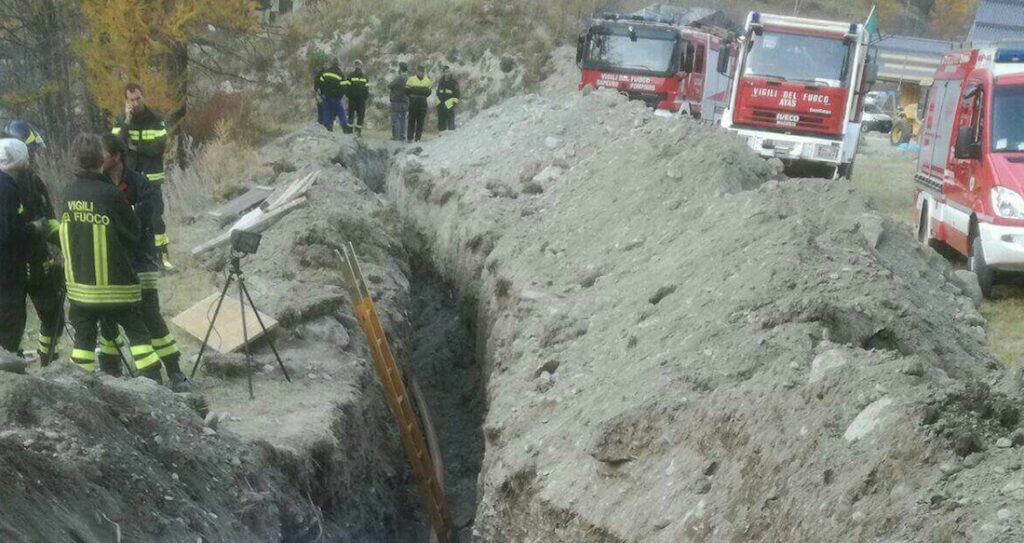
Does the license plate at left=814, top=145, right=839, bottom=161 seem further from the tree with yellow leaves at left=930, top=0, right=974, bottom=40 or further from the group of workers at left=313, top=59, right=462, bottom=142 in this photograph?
the tree with yellow leaves at left=930, top=0, right=974, bottom=40

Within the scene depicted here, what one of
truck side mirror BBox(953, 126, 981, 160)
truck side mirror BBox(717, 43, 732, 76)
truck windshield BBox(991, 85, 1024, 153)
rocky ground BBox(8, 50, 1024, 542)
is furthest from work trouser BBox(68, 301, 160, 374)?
truck side mirror BBox(717, 43, 732, 76)

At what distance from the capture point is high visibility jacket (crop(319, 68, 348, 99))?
24000 millimetres

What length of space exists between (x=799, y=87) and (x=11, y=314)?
529 inches

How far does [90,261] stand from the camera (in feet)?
23.7

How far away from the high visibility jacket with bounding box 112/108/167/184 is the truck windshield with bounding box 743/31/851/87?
35.3 ft

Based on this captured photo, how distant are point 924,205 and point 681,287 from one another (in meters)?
7.27

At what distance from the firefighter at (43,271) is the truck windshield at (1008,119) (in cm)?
891

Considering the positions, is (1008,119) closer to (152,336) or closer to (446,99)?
(152,336)

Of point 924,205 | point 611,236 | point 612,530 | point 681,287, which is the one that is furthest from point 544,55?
point 612,530

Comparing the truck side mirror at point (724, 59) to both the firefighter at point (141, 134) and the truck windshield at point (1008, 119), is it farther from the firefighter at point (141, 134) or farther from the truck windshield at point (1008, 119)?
the firefighter at point (141, 134)

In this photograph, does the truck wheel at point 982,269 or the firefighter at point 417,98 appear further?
the firefighter at point 417,98

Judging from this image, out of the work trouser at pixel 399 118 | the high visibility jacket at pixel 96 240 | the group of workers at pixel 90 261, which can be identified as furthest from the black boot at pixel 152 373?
the work trouser at pixel 399 118

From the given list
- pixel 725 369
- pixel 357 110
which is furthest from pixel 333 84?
pixel 725 369

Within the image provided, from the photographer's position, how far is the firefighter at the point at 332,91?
24.1 m
